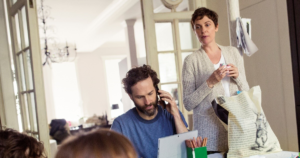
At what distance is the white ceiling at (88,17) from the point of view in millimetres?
5207

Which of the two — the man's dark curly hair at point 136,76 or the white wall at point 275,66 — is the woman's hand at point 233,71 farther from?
the white wall at point 275,66

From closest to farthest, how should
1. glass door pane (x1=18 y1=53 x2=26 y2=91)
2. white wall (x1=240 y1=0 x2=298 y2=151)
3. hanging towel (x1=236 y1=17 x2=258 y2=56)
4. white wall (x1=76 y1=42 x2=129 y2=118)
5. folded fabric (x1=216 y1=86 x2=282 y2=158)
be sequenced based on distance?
folded fabric (x1=216 y1=86 x2=282 y2=158) < hanging towel (x1=236 y1=17 x2=258 y2=56) < white wall (x1=240 y1=0 x2=298 y2=151) < glass door pane (x1=18 y1=53 x2=26 y2=91) < white wall (x1=76 y1=42 x2=129 y2=118)

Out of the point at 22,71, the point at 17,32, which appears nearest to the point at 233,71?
the point at 22,71

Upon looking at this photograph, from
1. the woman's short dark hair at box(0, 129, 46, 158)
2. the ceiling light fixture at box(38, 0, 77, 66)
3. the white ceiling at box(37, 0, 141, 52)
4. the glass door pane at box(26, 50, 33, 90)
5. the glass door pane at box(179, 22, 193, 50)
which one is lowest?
the woman's short dark hair at box(0, 129, 46, 158)

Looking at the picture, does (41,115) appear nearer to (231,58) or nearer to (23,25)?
(23,25)

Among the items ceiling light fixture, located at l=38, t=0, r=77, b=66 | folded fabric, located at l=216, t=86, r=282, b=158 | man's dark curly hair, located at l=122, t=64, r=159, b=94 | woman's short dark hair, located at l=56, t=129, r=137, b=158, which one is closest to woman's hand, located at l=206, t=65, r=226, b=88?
folded fabric, located at l=216, t=86, r=282, b=158

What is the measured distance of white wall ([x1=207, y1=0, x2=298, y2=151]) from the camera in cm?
260

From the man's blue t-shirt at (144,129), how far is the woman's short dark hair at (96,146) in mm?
890

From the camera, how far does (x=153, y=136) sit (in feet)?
4.98

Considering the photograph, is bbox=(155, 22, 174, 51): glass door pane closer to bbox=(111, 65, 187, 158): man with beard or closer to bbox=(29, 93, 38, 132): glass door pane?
bbox=(111, 65, 187, 158): man with beard

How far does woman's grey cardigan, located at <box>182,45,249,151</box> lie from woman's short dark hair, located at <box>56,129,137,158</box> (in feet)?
3.31

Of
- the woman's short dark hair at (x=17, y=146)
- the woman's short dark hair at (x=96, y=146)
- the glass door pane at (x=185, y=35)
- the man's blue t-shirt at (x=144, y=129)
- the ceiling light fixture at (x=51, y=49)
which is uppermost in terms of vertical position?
the ceiling light fixture at (x=51, y=49)

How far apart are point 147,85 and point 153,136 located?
0.26 metres

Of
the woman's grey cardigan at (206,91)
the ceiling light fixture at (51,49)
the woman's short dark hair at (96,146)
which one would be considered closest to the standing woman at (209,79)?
the woman's grey cardigan at (206,91)
